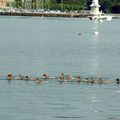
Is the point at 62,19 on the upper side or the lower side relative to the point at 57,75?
lower

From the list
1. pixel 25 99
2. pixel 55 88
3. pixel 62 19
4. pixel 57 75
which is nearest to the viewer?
pixel 25 99

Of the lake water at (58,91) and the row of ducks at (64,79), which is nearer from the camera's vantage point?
the lake water at (58,91)

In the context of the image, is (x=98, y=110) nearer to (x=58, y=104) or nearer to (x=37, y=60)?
(x=58, y=104)

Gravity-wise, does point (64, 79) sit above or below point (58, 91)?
below

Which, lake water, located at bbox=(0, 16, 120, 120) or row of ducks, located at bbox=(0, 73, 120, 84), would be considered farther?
row of ducks, located at bbox=(0, 73, 120, 84)

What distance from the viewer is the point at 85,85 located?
156 feet

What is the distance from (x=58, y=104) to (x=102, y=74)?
14.2 m

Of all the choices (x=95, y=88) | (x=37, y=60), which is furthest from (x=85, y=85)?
(x=37, y=60)

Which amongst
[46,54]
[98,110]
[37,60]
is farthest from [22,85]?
[46,54]

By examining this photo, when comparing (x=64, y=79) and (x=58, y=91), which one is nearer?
(x=58, y=91)

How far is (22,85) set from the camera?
46.7 meters

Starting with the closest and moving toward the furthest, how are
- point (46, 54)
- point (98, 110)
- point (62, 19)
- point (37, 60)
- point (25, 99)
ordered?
point (98, 110) < point (25, 99) < point (37, 60) < point (46, 54) < point (62, 19)

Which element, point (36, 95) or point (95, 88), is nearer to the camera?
point (36, 95)

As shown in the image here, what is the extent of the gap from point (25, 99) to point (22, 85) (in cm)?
513
